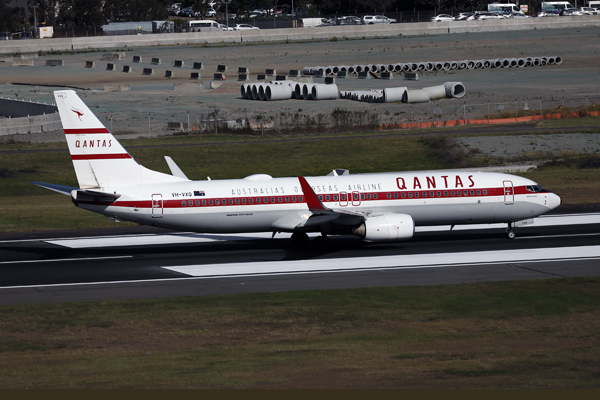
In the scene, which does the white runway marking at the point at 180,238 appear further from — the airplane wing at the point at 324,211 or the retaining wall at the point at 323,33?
the retaining wall at the point at 323,33

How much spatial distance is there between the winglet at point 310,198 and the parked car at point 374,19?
531ft

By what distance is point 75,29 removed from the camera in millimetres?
199875

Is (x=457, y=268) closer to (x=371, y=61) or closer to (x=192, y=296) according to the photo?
(x=192, y=296)

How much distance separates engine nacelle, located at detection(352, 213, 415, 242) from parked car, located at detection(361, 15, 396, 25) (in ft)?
529

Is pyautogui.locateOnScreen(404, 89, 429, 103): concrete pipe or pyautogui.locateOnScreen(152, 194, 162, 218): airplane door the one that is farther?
pyautogui.locateOnScreen(404, 89, 429, 103): concrete pipe

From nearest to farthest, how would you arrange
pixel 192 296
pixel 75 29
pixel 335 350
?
pixel 335 350 < pixel 192 296 < pixel 75 29

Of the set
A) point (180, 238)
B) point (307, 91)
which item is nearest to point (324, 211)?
point (180, 238)

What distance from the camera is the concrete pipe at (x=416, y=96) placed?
9856 centimetres

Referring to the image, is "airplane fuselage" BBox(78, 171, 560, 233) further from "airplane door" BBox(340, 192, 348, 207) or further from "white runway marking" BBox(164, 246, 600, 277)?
"white runway marking" BBox(164, 246, 600, 277)

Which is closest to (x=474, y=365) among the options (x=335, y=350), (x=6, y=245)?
(x=335, y=350)

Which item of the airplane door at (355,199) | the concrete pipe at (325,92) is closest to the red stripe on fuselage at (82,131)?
the airplane door at (355,199)

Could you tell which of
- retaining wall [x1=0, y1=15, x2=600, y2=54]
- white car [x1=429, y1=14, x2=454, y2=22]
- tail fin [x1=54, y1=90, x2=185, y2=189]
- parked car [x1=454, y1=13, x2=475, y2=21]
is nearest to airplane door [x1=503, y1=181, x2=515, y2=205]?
tail fin [x1=54, y1=90, x2=185, y2=189]

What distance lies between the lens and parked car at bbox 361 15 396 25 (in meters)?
194

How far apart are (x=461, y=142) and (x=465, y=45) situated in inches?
3417
